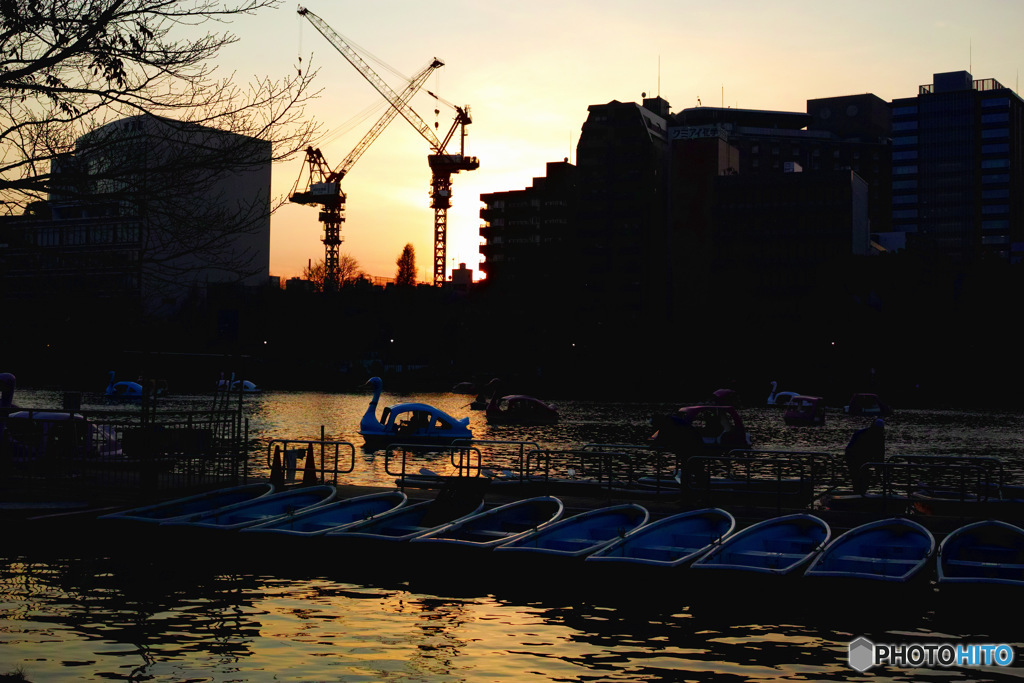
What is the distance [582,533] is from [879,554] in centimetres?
531

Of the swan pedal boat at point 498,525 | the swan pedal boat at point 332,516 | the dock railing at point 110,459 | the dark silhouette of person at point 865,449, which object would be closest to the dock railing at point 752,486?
the dark silhouette of person at point 865,449

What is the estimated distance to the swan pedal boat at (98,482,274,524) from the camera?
1986cm

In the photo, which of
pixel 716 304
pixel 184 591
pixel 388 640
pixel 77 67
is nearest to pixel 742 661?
pixel 388 640

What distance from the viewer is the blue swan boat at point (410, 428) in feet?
151

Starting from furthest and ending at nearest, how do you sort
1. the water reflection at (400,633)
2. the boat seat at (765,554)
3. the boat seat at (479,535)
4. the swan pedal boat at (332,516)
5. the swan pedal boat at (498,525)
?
the swan pedal boat at (332,516), the boat seat at (479,535), the swan pedal boat at (498,525), the boat seat at (765,554), the water reflection at (400,633)

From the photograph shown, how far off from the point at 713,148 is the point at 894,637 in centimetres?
15460

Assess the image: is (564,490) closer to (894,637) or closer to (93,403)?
(894,637)

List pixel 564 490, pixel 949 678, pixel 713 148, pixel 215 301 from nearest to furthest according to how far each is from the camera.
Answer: pixel 949 678 → pixel 564 490 → pixel 215 301 → pixel 713 148

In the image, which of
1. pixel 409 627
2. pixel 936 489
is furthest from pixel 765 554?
pixel 936 489

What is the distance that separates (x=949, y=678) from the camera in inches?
506

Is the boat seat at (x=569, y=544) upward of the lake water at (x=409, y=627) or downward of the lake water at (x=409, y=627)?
upward

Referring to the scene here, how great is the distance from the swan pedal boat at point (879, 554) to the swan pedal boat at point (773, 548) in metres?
0.29

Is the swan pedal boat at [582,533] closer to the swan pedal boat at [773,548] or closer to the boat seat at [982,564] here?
the swan pedal boat at [773,548]

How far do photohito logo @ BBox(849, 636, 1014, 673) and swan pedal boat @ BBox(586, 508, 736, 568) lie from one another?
3.27 m
